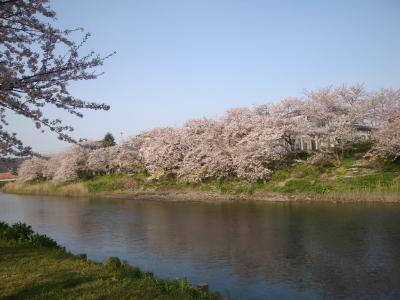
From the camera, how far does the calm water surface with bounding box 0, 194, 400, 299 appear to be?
948 cm

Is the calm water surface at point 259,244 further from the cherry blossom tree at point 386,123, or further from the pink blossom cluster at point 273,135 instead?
the pink blossom cluster at point 273,135

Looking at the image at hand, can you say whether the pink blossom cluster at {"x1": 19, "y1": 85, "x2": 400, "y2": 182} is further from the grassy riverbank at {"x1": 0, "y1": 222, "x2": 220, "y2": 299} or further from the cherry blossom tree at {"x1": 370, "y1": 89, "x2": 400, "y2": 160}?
the grassy riverbank at {"x1": 0, "y1": 222, "x2": 220, "y2": 299}

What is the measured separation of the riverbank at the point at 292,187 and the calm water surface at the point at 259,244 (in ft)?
6.33

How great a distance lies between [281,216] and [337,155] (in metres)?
11.1

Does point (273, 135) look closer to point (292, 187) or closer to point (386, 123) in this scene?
point (292, 187)

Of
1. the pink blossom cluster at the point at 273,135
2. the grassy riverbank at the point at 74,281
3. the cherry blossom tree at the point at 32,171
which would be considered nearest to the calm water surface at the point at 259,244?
the grassy riverbank at the point at 74,281

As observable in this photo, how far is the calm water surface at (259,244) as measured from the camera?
31.1 feet

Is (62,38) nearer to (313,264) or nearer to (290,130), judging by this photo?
(313,264)

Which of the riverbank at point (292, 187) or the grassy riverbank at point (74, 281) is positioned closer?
the grassy riverbank at point (74, 281)

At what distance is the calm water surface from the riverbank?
1.93 m

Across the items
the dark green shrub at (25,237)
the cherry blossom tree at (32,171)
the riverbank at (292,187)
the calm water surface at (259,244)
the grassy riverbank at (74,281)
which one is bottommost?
the calm water surface at (259,244)

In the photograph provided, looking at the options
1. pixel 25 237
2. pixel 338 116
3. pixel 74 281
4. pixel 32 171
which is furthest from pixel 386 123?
pixel 32 171

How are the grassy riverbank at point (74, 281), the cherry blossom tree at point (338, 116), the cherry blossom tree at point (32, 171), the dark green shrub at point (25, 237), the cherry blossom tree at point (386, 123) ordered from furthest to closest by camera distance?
the cherry blossom tree at point (32, 171)
the cherry blossom tree at point (338, 116)
the cherry blossom tree at point (386, 123)
the dark green shrub at point (25, 237)
the grassy riverbank at point (74, 281)

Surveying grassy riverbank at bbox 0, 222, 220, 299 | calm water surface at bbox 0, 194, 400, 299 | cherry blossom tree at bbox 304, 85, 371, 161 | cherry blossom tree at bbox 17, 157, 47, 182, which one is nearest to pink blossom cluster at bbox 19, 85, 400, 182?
cherry blossom tree at bbox 304, 85, 371, 161
